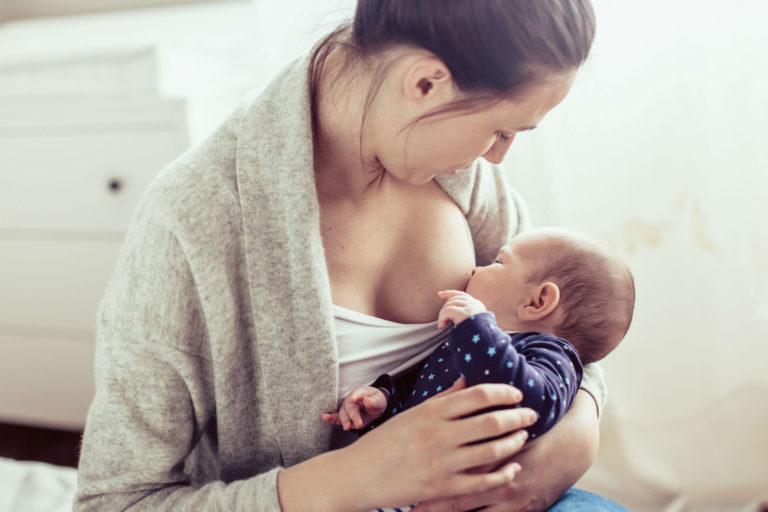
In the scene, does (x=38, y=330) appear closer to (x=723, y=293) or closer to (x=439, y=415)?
(x=439, y=415)

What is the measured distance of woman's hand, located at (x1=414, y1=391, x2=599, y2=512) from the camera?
85 cm

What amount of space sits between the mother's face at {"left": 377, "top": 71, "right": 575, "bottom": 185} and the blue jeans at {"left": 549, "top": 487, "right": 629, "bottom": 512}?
1.48ft

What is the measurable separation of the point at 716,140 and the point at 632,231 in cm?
26

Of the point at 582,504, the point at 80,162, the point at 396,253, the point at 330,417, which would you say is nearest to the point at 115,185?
the point at 80,162

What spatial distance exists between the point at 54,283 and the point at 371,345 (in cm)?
118

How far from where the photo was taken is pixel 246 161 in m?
0.86

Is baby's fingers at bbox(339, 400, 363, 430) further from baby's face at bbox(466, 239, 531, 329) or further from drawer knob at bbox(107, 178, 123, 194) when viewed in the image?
drawer knob at bbox(107, 178, 123, 194)

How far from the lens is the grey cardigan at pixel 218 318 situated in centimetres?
83

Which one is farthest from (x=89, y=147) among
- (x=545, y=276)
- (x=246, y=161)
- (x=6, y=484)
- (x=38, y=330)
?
(x=545, y=276)

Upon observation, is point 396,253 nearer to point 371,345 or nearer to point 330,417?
point 371,345

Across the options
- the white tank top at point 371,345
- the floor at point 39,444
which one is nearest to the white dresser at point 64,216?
the floor at point 39,444

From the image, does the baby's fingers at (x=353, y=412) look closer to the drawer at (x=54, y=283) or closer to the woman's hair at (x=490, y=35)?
the woman's hair at (x=490, y=35)

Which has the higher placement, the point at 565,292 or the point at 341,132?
the point at 341,132

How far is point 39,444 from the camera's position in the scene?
6.97 feet
